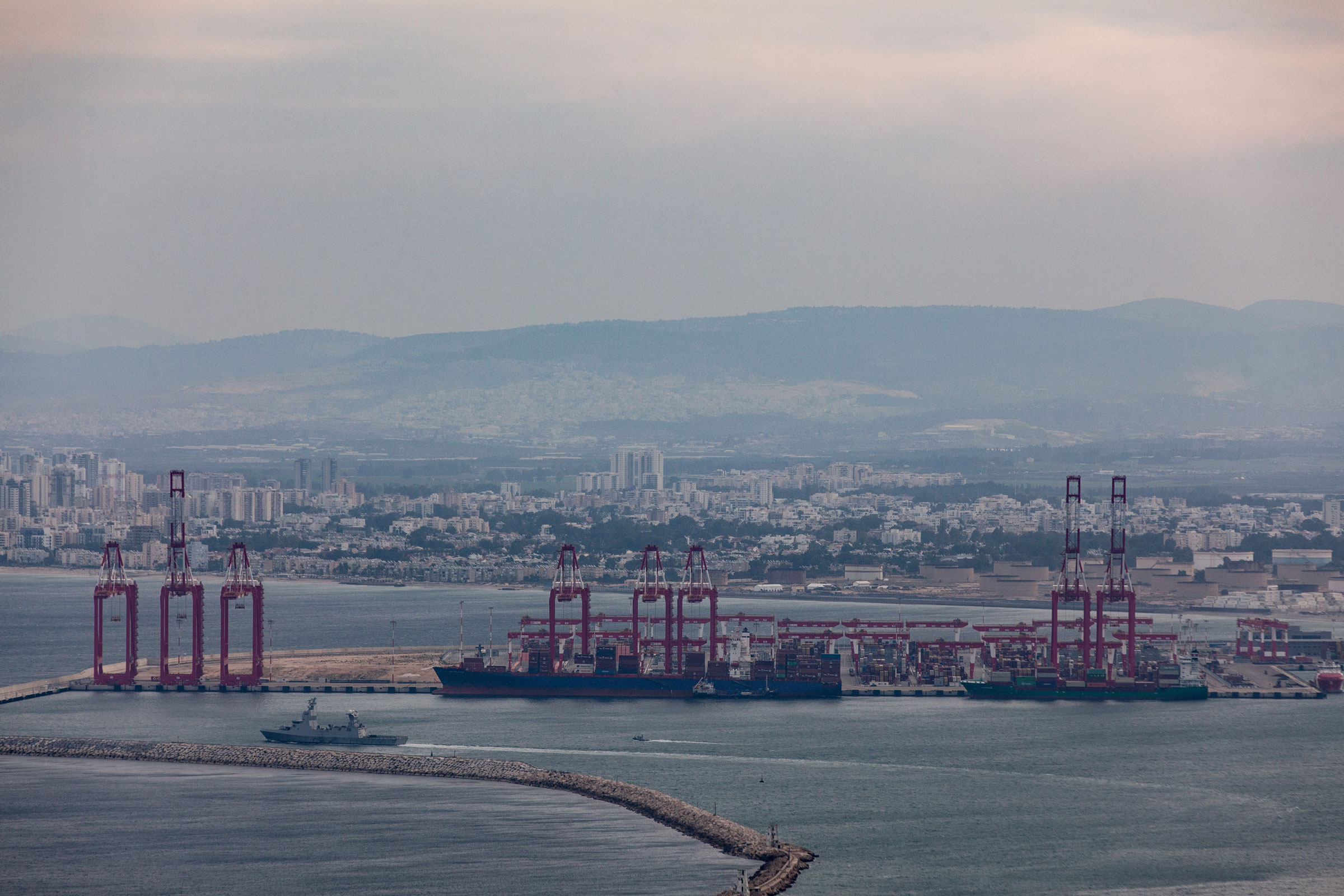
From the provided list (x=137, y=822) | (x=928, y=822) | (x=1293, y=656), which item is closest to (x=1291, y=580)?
(x=1293, y=656)

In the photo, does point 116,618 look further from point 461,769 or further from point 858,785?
point 858,785

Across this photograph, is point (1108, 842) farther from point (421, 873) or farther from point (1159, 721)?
point (1159, 721)

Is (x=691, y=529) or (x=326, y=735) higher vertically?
(x=691, y=529)

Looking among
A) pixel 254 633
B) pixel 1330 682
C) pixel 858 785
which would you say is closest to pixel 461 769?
pixel 858 785

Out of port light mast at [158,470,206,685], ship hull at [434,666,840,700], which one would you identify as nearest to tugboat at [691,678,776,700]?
ship hull at [434,666,840,700]

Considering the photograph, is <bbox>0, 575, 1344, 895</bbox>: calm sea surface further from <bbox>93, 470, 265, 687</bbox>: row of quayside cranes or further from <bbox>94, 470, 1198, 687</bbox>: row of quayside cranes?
<bbox>94, 470, 1198, 687</bbox>: row of quayside cranes
